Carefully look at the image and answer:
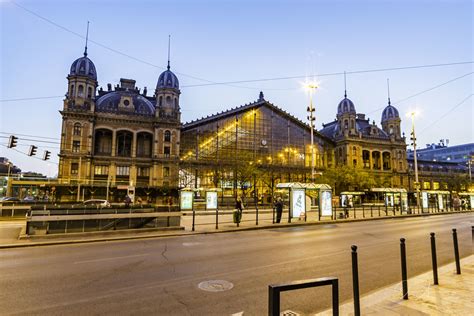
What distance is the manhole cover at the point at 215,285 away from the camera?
6094 mm

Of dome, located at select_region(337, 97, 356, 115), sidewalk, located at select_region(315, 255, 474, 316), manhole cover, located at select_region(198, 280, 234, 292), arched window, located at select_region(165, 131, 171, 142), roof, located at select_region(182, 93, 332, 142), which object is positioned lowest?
manhole cover, located at select_region(198, 280, 234, 292)

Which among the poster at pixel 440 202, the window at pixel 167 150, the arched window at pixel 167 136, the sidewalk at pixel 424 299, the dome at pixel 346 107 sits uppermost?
the dome at pixel 346 107

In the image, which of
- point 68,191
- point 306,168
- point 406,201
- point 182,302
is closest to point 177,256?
point 182,302

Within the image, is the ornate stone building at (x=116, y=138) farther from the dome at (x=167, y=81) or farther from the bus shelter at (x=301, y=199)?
the bus shelter at (x=301, y=199)

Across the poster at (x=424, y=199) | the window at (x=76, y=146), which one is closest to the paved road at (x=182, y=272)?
the poster at (x=424, y=199)

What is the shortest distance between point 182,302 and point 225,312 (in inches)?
36.3

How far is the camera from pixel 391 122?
89812mm

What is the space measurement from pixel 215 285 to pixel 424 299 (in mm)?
4079

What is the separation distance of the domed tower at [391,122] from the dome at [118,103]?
234 ft

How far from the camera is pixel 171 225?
1617 centimetres

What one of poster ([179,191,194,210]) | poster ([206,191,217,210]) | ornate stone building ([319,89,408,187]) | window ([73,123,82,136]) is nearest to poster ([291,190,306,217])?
poster ([206,191,217,210])

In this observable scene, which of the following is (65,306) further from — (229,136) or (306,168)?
(306,168)

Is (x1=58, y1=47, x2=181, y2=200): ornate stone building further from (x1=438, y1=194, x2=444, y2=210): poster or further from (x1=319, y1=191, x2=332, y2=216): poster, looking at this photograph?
(x1=438, y1=194, x2=444, y2=210): poster

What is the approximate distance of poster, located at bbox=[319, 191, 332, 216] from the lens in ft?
77.6
